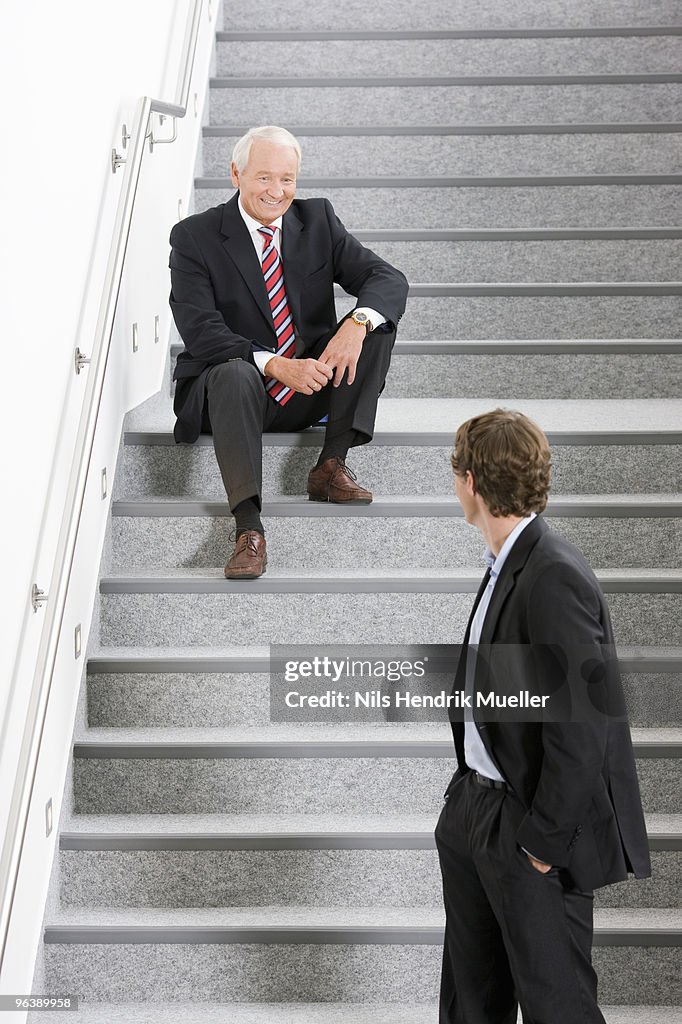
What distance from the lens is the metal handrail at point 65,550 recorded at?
69.9 inches

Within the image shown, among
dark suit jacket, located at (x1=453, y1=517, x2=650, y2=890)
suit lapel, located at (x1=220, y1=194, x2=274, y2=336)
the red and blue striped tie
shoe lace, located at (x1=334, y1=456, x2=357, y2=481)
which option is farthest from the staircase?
dark suit jacket, located at (x1=453, y1=517, x2=650, y2=890)

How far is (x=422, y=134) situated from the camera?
3.76 meters

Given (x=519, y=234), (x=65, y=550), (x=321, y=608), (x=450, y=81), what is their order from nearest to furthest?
(x=65, y=550), (x=321, y=608), (x=519, y=234), (x=450, y=81)

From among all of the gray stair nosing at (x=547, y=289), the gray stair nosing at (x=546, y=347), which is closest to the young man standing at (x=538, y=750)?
the gray stair nosing at (x=546, y=347)

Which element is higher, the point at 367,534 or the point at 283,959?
the point at 367,534

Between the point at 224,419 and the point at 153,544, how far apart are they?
36cm

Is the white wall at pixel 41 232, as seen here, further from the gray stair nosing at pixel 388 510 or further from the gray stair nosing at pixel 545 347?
the gray stair nosing at pixel 545 347

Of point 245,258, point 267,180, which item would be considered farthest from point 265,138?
point 245,258

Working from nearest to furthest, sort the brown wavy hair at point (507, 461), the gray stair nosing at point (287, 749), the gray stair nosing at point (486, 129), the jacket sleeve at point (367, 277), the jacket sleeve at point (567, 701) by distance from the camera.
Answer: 1. the jacket sleeve at point (567, 701)
2. the brown wavy hair at point (507, 461)
3. the gray stair nosing at point (287, 749)
4. the jacket sleeve at point (367, 277)
5. the gray stair nosing at point (486, 129)

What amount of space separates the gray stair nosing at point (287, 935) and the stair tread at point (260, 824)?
171 millimetres

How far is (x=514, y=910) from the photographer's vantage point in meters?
1.62

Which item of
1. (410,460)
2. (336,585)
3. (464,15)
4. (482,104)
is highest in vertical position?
(464,15)

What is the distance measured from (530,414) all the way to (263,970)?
5.16 feet

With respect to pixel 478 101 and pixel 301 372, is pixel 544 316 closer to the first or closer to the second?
pixel 478 101
